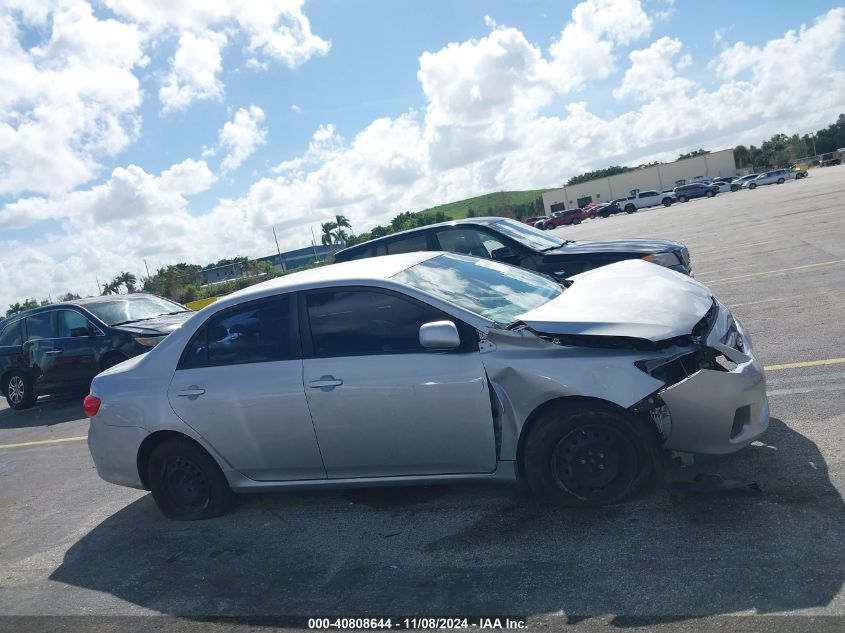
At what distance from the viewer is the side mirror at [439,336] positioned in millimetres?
4035

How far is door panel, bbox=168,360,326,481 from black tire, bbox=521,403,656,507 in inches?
58.1

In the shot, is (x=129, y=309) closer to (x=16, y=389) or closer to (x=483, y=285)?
(x=16, y=389)

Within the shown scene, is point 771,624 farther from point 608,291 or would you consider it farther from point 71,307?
point 71,307

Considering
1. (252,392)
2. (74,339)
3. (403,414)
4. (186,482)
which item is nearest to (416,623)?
(403,414)

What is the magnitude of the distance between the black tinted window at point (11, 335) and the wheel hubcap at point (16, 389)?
619 millimetres

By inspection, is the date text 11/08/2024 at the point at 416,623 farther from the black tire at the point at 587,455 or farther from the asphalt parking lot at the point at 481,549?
the black tire at the point at 587,455

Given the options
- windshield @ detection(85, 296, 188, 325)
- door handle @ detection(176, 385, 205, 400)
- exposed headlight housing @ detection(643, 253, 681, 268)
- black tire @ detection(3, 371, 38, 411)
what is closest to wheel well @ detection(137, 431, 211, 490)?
door handle @ detection(176, 385, 205, 400)

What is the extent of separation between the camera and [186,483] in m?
5.11

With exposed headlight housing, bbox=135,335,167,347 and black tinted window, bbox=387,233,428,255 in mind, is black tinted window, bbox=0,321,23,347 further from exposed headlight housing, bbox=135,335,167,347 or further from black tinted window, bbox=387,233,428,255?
black tinted window, bbox=387,233,428,255

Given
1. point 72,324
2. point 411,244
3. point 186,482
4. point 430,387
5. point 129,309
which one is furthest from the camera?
point 129,309

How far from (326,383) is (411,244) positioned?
5.44m

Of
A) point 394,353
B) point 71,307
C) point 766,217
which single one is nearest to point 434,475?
point 394,353

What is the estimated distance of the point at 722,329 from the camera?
435 cm

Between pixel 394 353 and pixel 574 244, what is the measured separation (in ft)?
20.0
